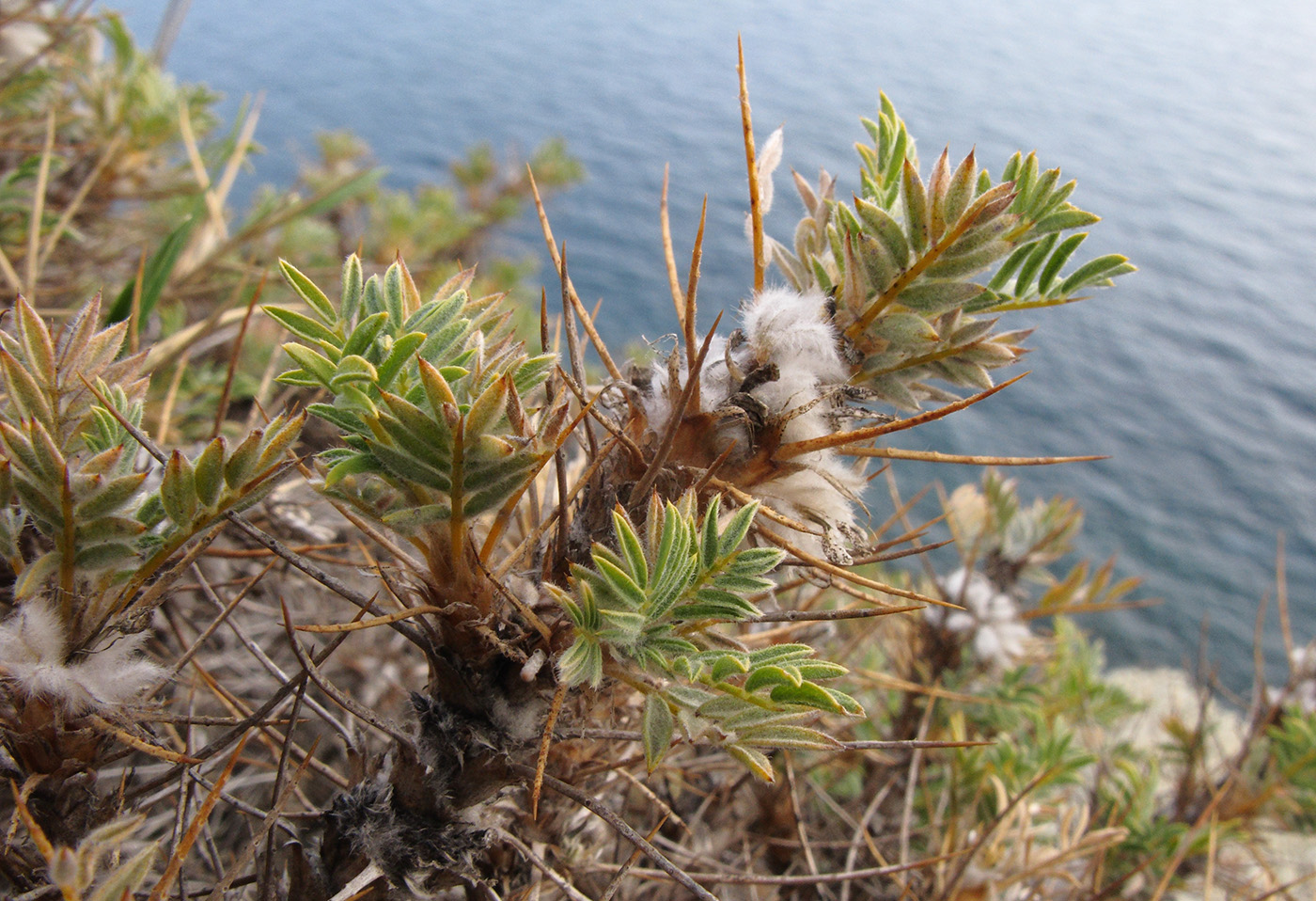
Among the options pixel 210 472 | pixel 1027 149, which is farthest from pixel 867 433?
pixel 1027 149

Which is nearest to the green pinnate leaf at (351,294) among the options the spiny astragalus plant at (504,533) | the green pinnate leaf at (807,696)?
the spiny astragalus plant at (504,533)

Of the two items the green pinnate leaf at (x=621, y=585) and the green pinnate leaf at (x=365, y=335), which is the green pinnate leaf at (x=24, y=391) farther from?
the green pinnate leaf at (x=621, y=585)

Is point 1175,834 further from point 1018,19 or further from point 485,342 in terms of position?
point 1018,19

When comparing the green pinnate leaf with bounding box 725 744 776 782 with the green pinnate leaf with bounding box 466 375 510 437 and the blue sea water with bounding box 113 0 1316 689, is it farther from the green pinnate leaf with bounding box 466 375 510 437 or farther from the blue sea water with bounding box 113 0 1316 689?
the blue sea water with bounding box 113 0 1316 689

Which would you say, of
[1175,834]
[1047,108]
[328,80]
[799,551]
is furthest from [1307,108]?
[799,551]

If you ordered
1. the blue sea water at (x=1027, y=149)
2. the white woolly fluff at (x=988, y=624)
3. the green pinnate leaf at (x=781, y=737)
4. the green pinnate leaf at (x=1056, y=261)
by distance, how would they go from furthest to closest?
the blue sea water at (x=1027, y=149) → the white woolly fluff at (x=988, y=624) → the green pinnate leaf at (x=1056, y=261) → the green pinnate leaf at (x=781, y=737)

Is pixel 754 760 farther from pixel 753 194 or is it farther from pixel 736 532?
pixel 753 194
